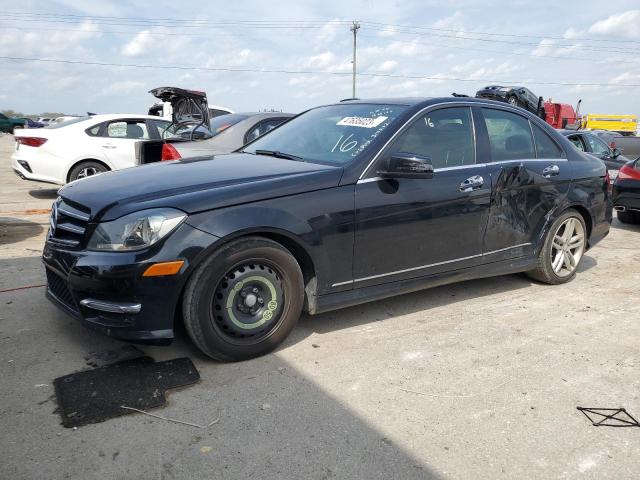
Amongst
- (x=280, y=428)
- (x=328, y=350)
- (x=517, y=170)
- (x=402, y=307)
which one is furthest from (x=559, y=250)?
(x=280, y=428)

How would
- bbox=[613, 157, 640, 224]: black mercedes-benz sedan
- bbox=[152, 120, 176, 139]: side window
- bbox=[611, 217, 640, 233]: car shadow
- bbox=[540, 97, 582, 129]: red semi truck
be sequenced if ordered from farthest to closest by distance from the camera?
bbox=[540, 97, 582, 129]: red semi truck → bbox=[152, 120, 176, 139]: side window → bbox=[611, 217, 640, 233]: car shadow → bbox=[613, 157, 640, 224]: black mercedes-benz sedan

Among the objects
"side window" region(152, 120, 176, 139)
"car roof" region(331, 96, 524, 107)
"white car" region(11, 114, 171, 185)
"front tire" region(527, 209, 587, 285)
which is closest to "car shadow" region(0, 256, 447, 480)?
"car roof" region(331, 96, 524, 107)

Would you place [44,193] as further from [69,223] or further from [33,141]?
[69,223]

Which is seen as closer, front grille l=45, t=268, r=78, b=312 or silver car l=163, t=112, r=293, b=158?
front grille l=45, t=268, r=78, b=312

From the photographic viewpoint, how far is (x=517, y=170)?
14.5 feet

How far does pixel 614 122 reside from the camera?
33625 millimetres

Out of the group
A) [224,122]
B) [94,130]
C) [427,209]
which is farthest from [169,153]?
[94,130]

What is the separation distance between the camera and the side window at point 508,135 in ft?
14.4

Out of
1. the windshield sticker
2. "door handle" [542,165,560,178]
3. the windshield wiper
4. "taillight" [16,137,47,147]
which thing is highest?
the windshield sticker

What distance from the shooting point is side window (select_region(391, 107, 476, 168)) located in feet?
12.7

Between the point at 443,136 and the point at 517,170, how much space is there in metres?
0.80

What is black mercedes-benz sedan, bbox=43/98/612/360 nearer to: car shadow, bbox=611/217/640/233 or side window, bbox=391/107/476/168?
side window, bbox=391/107/476/168

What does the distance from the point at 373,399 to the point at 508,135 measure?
109 inches

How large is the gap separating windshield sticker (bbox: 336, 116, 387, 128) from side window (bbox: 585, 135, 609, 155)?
28.6ft
